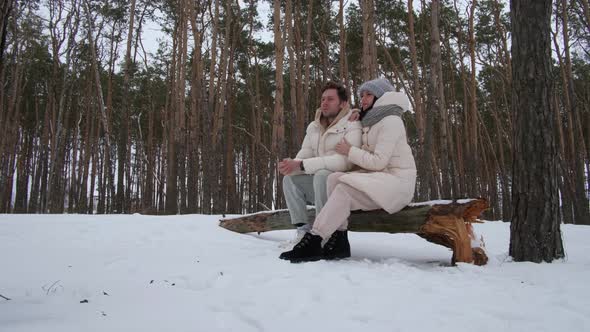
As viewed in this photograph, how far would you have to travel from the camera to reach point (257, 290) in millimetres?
1997

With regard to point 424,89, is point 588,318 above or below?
below

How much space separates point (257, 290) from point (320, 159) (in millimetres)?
1340

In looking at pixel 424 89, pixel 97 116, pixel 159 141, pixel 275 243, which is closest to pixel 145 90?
pixel 97 116

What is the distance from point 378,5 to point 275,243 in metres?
13.4

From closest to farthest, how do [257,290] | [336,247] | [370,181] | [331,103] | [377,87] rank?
[257,290] → [370,181] → [336,247] → [377,87] → [331,103]

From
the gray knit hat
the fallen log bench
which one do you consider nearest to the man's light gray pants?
the fallen log bench

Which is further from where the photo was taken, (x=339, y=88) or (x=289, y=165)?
(x=339, y=88)

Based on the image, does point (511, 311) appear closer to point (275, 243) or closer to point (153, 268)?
point (153, 268)

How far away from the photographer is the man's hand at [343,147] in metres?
2.95

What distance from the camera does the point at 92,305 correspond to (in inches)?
67.0

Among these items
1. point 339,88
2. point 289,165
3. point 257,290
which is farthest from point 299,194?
point 257,290

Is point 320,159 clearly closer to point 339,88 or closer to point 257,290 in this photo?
point 339,88

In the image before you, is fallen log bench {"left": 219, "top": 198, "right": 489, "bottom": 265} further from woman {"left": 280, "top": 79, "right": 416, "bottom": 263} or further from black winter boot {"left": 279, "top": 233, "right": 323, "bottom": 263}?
black winter boot {"left": 279, "top": 233, "right": 323, "bottom": 263}

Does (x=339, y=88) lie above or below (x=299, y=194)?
above
